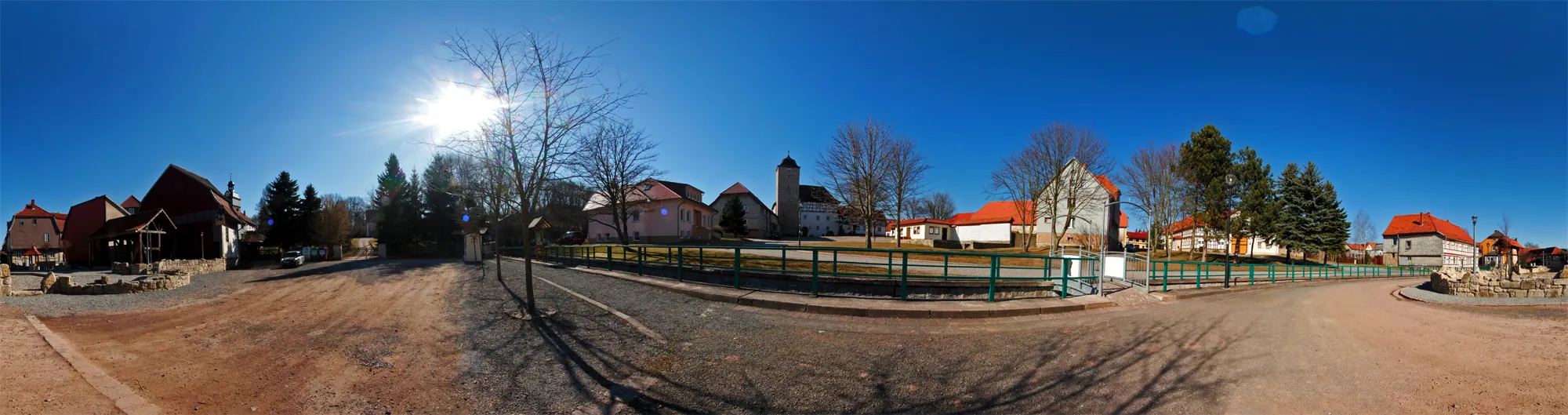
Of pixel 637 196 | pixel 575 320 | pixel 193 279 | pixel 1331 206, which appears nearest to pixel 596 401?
pixel 575 320

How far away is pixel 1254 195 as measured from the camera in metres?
38.0

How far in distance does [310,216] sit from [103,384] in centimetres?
4539

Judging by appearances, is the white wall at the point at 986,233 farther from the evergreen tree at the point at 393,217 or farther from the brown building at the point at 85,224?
the brown building at the point at 85,224

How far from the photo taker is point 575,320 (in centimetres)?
720

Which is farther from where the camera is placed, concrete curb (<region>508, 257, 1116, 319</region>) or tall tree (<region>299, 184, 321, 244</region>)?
tall tree (<region>299, 184, 321, 244</region>)

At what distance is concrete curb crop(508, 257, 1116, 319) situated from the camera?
304 inches

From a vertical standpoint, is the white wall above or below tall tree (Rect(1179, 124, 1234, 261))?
below

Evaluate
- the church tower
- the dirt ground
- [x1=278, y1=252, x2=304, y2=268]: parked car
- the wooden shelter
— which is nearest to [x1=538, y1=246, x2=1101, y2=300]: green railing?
the dirt ground

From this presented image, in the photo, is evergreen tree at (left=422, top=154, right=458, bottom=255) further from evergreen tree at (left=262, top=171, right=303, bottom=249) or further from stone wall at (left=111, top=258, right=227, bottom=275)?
stone wall at (left=111, top=258, right=227, bottom=275)

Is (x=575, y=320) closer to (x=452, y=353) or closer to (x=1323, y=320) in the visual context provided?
(x=452, y=353)

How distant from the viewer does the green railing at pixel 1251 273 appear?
15.3 meters

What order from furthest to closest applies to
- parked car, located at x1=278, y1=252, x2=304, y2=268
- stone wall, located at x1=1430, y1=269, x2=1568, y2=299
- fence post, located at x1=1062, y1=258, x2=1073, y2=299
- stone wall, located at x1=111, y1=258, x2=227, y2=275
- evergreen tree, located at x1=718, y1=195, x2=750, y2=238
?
evergreen tree, located at x1=718, y1=195, x2=750, y2=238 < parked car, located at x1=278, y1=252, x2=304, y2=268 < stone wall, located at x1=111, y1=258, x2=227, y2=275 < stone wall, located at x1=1430, y1=269, x2=1568, y2=299 < fence post, located at x1=1062, y1=258, x2=1073, y2=299

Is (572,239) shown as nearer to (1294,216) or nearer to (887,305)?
(887,305)

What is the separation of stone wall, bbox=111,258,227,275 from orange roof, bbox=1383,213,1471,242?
286 ft
